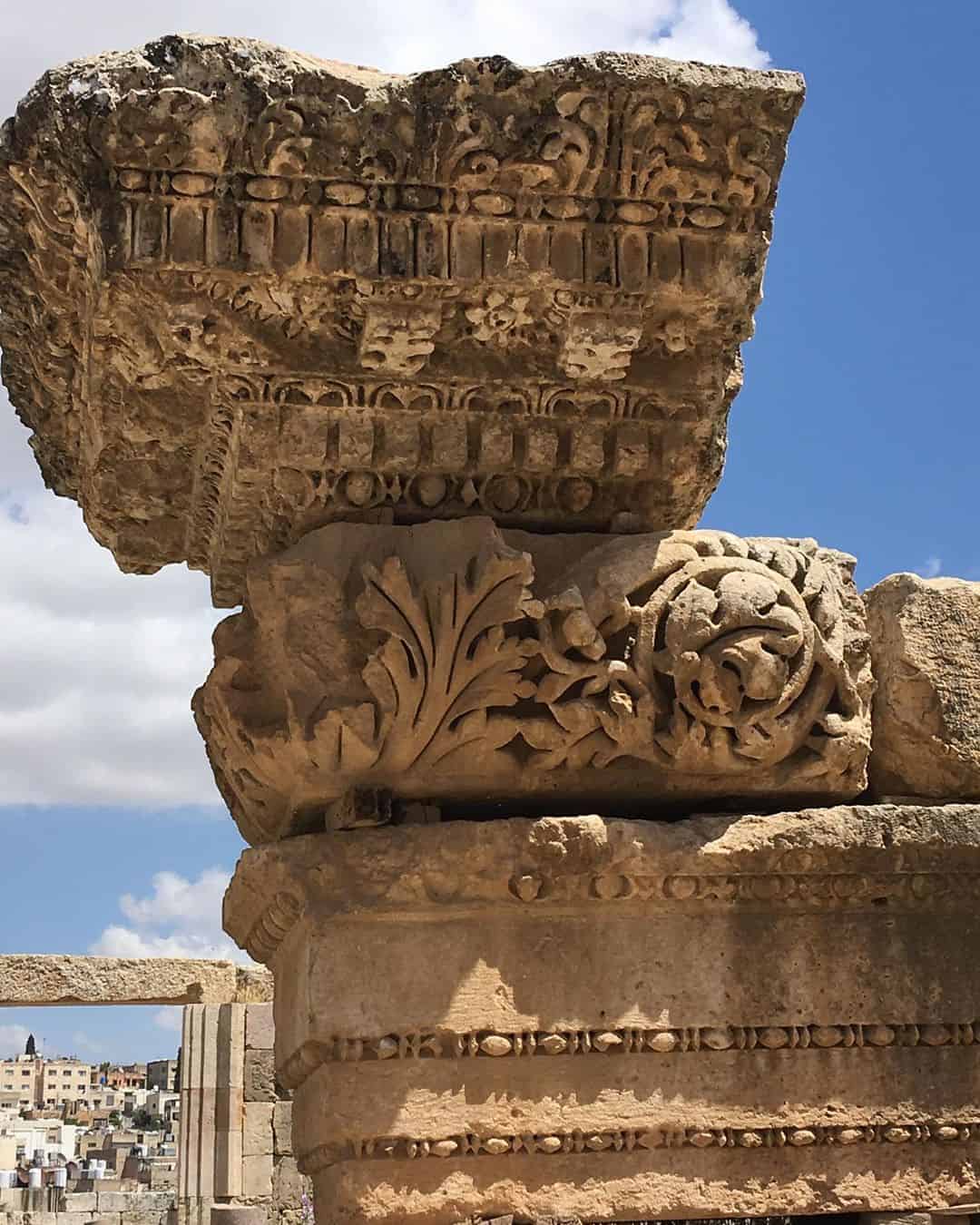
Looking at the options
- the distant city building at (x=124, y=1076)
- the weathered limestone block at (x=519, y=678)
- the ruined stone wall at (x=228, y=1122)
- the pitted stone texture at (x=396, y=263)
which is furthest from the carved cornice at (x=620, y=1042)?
the distant city building at (x=124, y=1076)

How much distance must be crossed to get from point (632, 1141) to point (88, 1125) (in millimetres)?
68395

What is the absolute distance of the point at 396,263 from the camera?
11.0 ft

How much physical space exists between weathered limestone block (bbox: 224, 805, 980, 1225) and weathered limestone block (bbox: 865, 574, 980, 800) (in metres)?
0.17

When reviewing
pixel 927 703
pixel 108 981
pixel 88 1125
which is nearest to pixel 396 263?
pixel 927 703

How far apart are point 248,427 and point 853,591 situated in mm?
1391

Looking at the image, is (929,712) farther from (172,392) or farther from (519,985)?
(172,392)

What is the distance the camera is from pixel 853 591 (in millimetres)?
3818

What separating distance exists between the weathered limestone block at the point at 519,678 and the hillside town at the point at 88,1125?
1199 centimetres

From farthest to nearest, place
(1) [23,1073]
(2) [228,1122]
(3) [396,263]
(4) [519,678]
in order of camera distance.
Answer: (1) [23,1073] < (2) [228,1122] < (4) [519,678] < (3) [396,263]

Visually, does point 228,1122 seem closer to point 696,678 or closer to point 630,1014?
point 630,1014

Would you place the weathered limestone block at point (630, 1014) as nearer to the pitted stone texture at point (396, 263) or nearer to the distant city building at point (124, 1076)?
the pitted stone texture at point (396, 263)

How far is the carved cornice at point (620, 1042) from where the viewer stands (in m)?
3.30

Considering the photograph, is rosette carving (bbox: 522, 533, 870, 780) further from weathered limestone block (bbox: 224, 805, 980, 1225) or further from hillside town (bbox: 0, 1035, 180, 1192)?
hillside town (bbox: 0, 1035, 180, 1192)

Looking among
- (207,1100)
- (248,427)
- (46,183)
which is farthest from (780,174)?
(207,1100)
